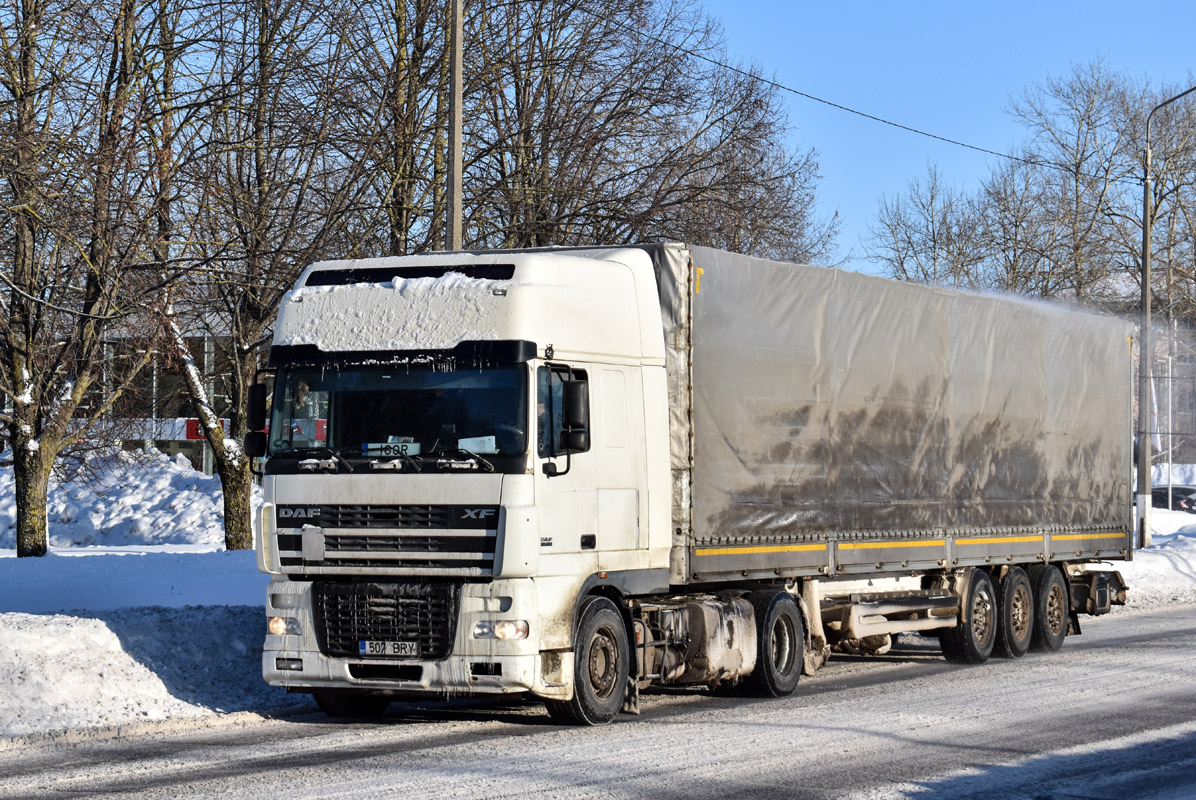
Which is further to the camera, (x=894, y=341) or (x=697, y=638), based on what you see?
(x=894, y=341)

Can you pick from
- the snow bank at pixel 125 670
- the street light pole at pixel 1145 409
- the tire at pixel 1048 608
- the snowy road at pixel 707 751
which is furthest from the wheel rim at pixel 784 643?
the street light pole at pixel 1145 409

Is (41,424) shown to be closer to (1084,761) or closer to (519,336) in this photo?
(519,336)

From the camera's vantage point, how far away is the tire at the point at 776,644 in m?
13.1

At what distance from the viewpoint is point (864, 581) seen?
14.8m

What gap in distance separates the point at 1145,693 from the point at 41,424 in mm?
15570

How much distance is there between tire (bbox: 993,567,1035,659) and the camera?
1691 centimetres

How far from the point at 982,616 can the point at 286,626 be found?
8388mm

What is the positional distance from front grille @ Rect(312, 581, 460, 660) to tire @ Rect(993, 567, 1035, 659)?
827cm

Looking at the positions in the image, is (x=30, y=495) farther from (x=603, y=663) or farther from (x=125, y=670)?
(x=603, y=663)

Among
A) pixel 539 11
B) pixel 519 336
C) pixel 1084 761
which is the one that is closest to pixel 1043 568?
pixel 1084 761

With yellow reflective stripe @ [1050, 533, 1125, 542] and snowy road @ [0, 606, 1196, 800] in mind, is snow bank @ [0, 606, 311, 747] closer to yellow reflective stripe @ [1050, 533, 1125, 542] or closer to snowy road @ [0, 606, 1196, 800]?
snowy road @ [0, 606, 1196, 800]

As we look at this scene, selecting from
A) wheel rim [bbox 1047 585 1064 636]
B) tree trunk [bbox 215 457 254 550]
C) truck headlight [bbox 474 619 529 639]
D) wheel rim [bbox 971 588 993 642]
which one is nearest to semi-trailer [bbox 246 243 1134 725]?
truck headlight [bbox 474 619 529 639]

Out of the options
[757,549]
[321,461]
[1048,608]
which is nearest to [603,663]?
[757,549]

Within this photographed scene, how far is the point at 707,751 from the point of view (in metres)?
10.2
